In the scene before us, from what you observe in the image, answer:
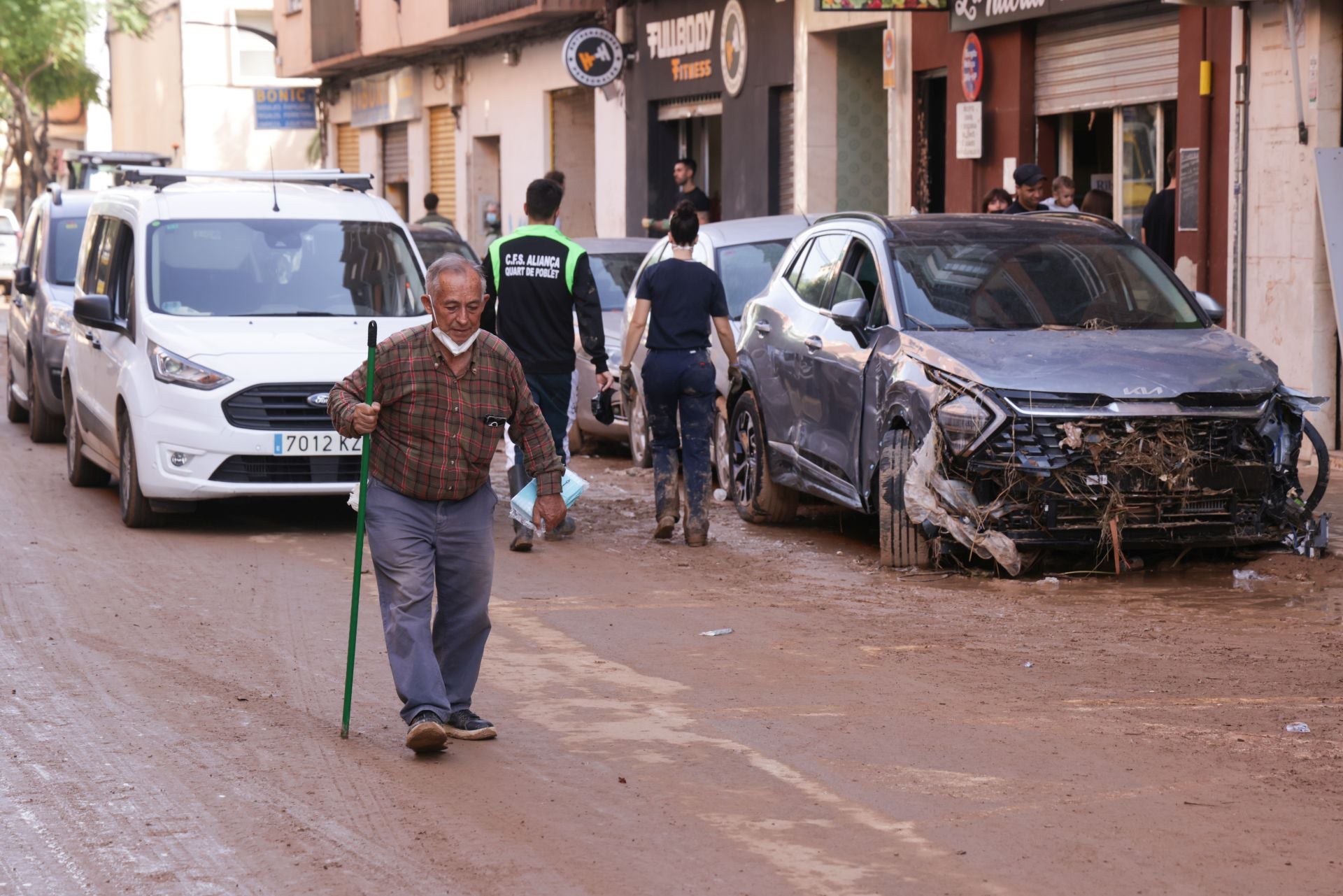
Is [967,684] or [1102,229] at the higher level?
[1102,229]

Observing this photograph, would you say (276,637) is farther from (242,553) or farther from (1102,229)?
(1102,229)

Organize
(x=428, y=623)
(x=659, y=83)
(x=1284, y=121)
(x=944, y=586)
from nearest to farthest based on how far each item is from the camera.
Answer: (x=428, y=623) → (x=944, y=586) → (x=1284, y=121) → (x=659, y=83)

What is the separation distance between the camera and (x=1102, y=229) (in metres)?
11.2

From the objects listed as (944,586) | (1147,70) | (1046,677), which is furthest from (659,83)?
(1046,677)

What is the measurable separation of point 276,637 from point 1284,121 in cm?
922

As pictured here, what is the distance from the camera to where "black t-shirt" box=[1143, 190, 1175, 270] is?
16.0 m

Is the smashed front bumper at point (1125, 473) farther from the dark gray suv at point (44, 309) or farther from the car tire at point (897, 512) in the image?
the dark gray suv at point (44, 309)

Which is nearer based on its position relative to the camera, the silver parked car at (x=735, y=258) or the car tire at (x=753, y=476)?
the car tire at (x=753, y=476)

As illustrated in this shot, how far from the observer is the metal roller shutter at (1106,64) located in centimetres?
1658

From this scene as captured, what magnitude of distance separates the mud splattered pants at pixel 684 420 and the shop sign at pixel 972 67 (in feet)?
29.3

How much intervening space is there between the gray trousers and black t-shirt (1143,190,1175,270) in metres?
10.5

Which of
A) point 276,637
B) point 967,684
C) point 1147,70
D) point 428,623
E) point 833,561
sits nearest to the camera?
point 428,623

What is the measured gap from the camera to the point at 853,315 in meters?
10.5

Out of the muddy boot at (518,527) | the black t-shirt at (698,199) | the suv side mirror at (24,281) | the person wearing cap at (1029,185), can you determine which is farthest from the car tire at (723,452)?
the black t-shirt at (698,199)
